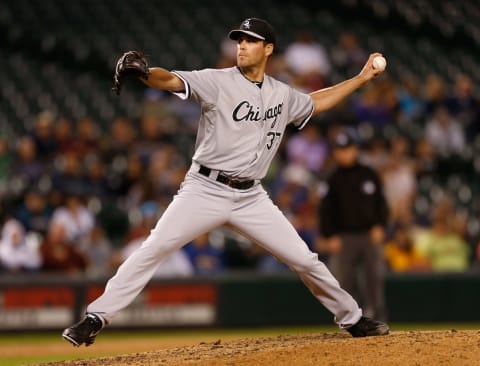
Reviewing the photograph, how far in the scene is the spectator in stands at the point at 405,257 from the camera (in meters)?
11.1

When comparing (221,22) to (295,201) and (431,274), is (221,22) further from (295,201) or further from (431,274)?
(431,274)

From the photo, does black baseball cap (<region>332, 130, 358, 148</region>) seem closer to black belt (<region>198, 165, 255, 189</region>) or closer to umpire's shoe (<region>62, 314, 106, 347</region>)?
black belt (<region>198, 165, 255, 189</region>)

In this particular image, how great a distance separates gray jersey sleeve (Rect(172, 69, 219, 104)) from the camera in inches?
213

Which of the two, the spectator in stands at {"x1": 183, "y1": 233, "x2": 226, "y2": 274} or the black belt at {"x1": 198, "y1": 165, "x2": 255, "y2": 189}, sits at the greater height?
the black belt at {"x1": 198, "y1": 165, "x2": 255, "y2": 189}

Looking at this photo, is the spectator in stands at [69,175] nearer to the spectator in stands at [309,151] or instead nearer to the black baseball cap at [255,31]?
the spectator in stands at [309,151]

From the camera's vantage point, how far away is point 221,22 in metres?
15.7

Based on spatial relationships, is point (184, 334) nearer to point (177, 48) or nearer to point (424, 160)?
point (424, 160)

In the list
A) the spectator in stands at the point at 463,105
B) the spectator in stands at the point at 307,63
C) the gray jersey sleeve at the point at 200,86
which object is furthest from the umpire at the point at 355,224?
the spectator in stands at the point at 463,105

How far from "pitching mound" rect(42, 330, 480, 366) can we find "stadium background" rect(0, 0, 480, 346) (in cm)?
559

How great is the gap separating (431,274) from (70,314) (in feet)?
12.7

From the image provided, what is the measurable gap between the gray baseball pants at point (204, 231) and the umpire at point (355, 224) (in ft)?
10.2

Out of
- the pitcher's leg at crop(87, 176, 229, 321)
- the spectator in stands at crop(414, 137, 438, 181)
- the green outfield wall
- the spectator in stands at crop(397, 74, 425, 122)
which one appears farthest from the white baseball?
the spectator in stands at crop(397, 74, 425, 122)

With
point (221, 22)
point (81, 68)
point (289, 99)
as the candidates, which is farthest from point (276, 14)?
point (289, 99)

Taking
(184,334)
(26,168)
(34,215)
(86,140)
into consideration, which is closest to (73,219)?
(34,215)
